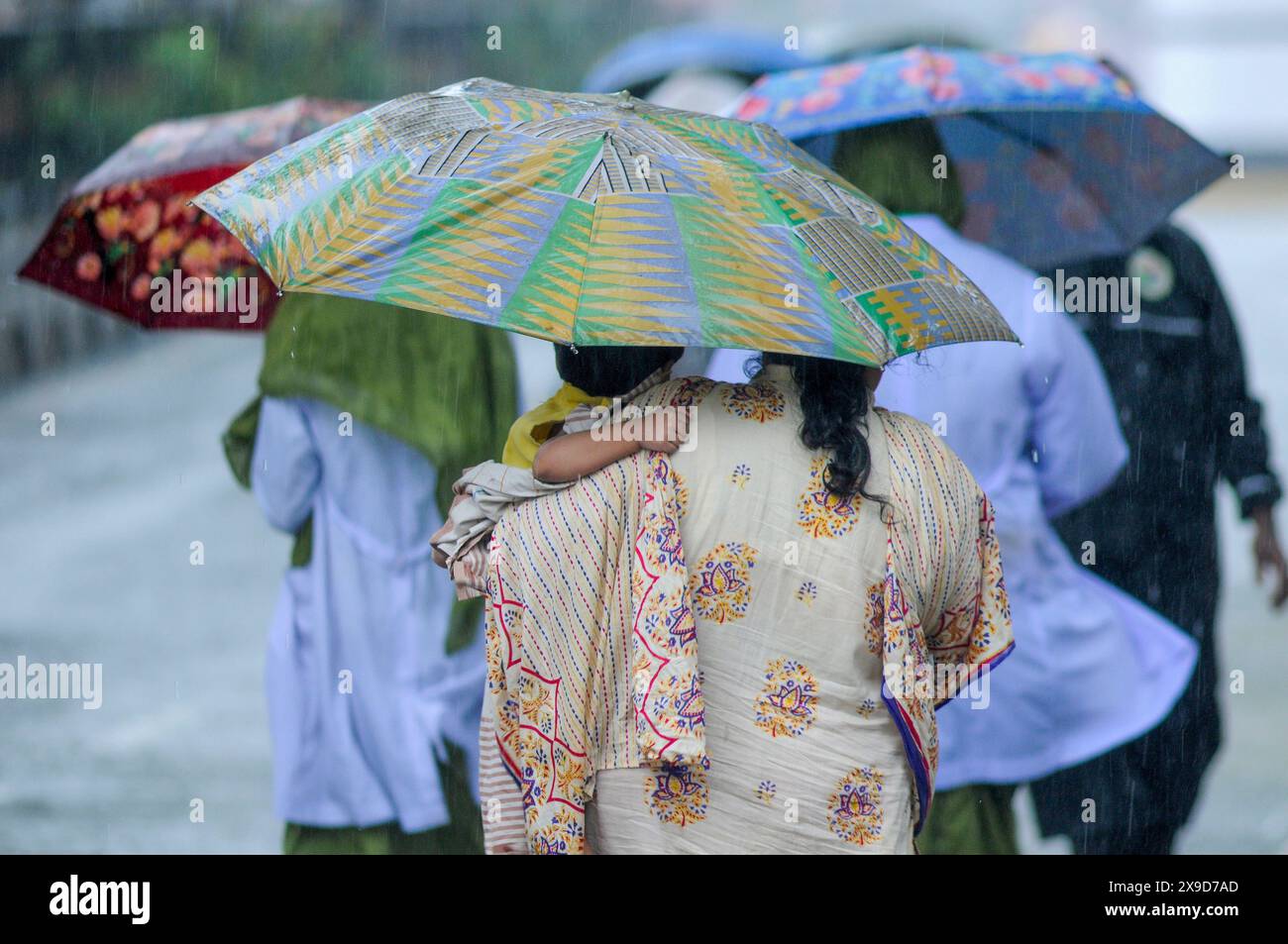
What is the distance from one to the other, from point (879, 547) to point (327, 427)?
7.05ft

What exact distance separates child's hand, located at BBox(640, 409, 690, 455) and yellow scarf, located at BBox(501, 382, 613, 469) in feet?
0.56

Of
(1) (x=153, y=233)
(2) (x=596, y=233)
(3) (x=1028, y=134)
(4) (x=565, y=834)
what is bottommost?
(4) (x=565, y=834)

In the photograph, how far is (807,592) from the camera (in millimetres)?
2520

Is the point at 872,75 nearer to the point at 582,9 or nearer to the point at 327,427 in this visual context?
the point at 327,427

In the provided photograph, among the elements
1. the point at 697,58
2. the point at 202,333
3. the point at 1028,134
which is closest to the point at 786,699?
the point at 1028,134

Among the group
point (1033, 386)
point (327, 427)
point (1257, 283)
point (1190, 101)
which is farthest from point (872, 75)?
point (1257, 283)

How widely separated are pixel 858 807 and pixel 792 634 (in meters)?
0.28

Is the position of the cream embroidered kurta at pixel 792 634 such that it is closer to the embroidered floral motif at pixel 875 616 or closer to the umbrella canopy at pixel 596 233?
the embroidered floral motif at pixel 875 616

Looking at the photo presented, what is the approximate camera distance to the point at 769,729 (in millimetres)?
2547

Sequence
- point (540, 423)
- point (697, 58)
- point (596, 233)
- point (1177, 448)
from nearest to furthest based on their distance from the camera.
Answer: point (596, 233) → point (540, 423) → point (1177, 448) → point (697, 58)

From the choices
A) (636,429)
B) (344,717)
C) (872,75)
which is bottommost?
(344,717)

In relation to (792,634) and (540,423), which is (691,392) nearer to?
(540,423)

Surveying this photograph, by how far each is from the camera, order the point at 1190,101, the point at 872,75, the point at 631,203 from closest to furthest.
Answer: the point at 631,203 → the point at 872,75 → the point at 1190,101

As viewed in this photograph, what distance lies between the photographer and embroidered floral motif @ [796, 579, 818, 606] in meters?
2.52
